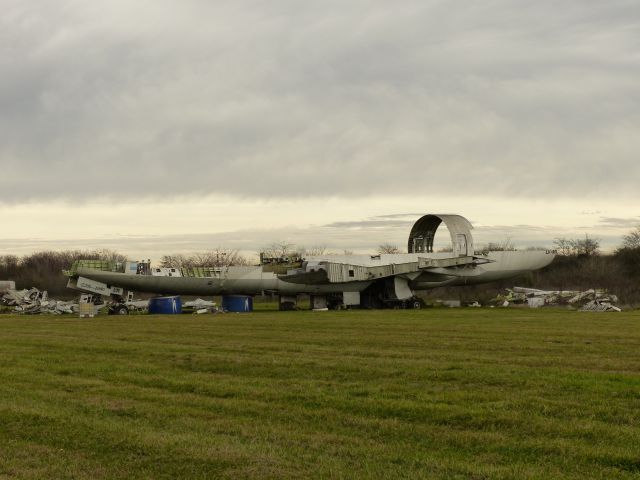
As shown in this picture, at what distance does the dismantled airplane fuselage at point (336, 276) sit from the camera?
40.0m

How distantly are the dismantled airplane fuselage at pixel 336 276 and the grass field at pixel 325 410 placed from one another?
21.4 m

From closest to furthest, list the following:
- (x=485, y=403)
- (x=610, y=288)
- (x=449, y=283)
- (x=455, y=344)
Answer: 1. (x=485, y=403)
2. (x=455, y=344)
3. (x=449, y=283)
4. (x=610, y=288)

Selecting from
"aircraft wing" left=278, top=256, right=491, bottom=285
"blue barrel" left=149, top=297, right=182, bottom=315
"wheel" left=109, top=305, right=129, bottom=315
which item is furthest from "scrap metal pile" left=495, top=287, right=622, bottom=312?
"wheel" left=109, top=305, right=129, bottom=315

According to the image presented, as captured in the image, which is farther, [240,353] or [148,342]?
[148,342]

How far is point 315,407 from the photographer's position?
33.2 ft

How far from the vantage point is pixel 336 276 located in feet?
133

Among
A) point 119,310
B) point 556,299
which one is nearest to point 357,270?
point 119,310

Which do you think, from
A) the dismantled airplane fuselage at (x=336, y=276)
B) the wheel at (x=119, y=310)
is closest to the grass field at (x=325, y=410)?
the dismantled airplane fuselage at (x=336, y=276)

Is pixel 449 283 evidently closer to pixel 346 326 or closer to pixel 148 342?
pixel 346 326

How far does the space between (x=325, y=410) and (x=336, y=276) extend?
3085 cm

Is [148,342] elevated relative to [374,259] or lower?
lower

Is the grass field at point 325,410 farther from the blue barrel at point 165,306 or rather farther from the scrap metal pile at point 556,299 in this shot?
the scrap metal pile at point 556,299

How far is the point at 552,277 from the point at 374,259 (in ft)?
99.2

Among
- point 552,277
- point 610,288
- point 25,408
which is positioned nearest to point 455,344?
point 25,408
